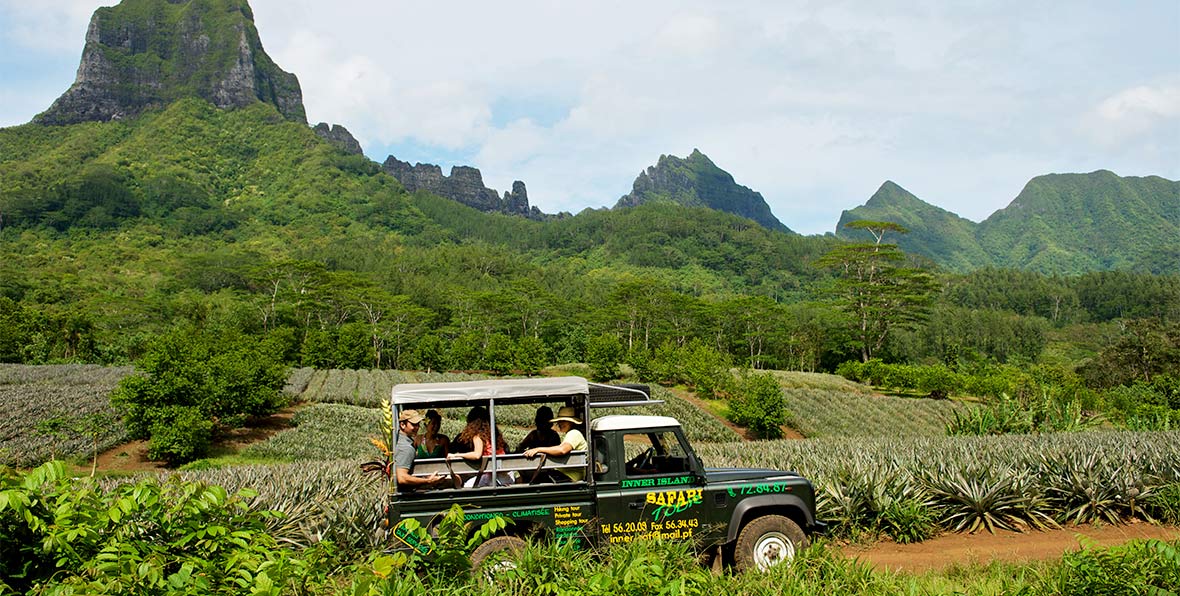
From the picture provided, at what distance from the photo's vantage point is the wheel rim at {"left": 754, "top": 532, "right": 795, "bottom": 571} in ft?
22.3

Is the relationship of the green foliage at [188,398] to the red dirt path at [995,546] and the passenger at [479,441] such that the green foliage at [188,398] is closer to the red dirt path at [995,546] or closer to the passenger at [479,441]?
the passenger at [479,441]

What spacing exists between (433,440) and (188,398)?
21.8 meters

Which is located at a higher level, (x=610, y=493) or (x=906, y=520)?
(x=610, y=493)

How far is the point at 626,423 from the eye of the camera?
22.3ft

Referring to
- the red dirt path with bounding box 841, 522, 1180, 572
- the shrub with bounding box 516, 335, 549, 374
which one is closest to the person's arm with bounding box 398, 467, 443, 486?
the red dirt path with bounding box 841, 522, 1180, 572

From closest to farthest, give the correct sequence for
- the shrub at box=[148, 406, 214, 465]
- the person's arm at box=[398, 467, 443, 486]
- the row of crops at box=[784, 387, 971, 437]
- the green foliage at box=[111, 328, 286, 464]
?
1. the person's arm at box=[398, 467, 443, 486]
2. the shrub at box=[148, 406, 214, 465]
3. the green foliage at box=[111, 328, 286, 464]
4. the row of crops at box=[784, 387, 971, 437]

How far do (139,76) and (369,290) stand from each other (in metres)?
138

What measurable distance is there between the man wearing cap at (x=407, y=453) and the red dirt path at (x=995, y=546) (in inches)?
195

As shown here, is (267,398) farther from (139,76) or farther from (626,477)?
(139,76)

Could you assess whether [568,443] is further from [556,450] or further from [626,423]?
[626,423]

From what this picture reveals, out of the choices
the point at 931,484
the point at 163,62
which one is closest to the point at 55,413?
the point at 931,484

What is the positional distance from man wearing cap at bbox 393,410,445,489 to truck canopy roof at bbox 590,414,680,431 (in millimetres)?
1582

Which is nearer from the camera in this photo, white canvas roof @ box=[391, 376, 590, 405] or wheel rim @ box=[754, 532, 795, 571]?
white canvas roof @ box=[391, 376, 590, 405]

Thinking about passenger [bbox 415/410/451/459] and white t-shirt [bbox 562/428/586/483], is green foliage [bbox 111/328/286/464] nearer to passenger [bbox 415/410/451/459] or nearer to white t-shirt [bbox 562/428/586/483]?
passenger [bbox 415/410/451/459]
